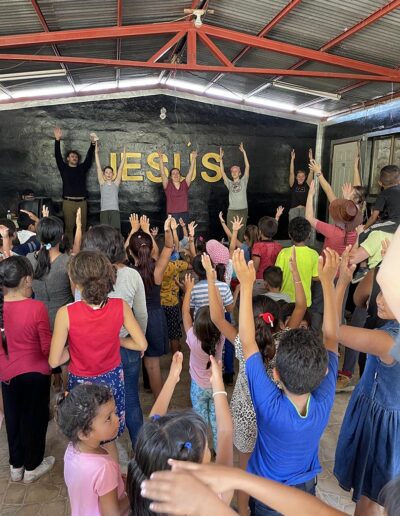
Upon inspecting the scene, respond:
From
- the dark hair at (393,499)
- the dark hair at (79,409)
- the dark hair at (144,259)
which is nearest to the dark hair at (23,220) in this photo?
the dark hair at (144,259)

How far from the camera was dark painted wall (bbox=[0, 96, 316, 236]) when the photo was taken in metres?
7.72

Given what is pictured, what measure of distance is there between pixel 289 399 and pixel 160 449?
2.13ft

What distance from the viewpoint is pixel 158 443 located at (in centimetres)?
112

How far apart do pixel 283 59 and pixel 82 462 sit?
18.5ft

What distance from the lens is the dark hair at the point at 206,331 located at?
240 cm

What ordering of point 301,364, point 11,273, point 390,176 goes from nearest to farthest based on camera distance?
point 301,364
point 11,273
point 390,176

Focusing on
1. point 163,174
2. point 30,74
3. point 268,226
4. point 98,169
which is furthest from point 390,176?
point 98,169

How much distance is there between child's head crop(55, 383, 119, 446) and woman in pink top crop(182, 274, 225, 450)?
840 millimetres

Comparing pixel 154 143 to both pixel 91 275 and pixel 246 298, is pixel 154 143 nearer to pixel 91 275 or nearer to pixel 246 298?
pixel 91 275

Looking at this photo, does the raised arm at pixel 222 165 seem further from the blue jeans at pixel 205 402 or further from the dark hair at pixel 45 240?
the blue jeans at pixel 205 402

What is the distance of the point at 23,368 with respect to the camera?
2379 mm

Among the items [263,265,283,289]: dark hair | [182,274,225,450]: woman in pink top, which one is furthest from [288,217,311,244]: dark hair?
[182,274,225,450]: woman in pink top

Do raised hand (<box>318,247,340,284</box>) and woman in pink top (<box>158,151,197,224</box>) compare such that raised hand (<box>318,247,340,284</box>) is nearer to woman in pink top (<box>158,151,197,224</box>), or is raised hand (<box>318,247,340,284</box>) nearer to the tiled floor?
the tiled floor

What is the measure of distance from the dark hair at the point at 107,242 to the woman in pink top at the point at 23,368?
386 mm
